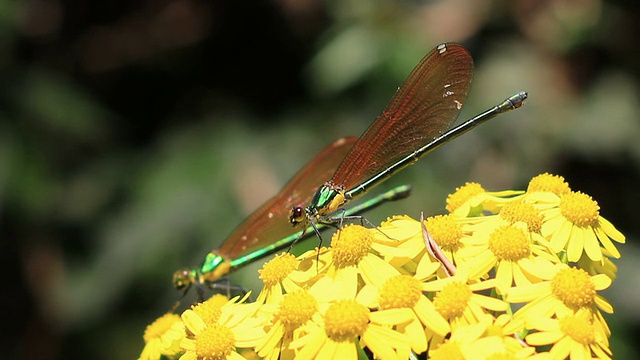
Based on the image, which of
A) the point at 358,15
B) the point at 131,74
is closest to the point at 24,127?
the point at 131,74

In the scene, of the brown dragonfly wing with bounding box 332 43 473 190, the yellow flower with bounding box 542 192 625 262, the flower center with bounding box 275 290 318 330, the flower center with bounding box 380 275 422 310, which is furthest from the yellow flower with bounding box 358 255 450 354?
the brown dragonfly wing with bounding box 332 43 473 190

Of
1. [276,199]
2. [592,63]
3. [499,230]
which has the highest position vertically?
[276,199]

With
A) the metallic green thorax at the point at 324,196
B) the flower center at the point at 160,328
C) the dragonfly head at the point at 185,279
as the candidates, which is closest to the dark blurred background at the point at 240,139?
the dragonfly head at the point at 185,279

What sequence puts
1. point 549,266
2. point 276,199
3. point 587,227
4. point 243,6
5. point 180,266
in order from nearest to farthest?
point 549,266 → point 587,227 → point 276,199 → point 180,266 → point 243,6

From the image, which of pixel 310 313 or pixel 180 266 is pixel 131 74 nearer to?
pixel 180 266

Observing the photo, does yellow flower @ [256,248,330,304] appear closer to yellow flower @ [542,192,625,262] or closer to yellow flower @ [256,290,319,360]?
yellow flower @ [256,290,319,360]

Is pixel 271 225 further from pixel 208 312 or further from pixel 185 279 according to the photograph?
pixel 208 312
